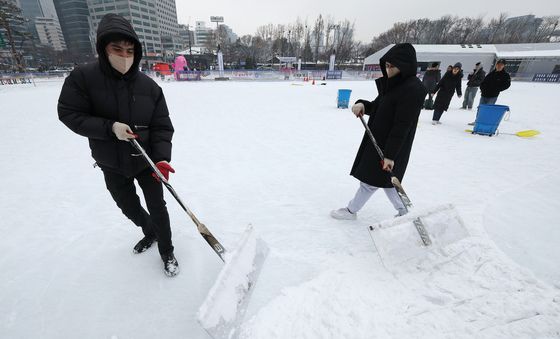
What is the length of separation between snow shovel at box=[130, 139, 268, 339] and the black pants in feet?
0.52

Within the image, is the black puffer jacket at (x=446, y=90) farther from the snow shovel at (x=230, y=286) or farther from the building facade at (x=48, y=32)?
the building facade at (x=48, y=32)

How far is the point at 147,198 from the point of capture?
6.27 ft

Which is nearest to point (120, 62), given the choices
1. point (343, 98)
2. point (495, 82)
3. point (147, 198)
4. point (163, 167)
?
point (163, 167)

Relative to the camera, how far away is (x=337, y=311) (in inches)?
70.1

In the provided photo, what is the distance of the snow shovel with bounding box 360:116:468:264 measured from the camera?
6.35ft

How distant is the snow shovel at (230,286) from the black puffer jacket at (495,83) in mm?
7604

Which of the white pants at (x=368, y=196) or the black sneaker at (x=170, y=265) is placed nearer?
the black sneaker at (x=170, y=265)

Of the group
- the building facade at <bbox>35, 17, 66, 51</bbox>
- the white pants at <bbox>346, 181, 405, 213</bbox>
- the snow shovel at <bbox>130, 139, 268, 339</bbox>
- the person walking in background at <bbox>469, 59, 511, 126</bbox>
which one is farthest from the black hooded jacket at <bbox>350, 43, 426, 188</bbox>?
the building facade at <bbox>35, 17, 66, 51</bbox>

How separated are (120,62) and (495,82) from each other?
26.8ft

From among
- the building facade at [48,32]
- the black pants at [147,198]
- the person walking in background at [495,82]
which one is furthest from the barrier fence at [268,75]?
the building facade at [48,32]

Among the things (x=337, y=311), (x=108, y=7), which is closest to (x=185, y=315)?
(x=337, y=311)

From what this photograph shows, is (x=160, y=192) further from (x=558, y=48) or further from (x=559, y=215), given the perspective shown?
(x=558, y=48)

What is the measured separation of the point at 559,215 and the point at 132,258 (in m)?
4.61

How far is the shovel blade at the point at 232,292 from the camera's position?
1.34 m
